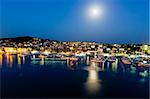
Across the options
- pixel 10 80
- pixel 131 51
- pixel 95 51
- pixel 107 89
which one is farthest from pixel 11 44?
pixel 107 89

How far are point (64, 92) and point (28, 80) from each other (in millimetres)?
2522

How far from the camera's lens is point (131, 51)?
29.6 m

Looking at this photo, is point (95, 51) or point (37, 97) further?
point (95, 51)

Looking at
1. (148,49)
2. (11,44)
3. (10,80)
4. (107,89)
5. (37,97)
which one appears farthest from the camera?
(11,44)

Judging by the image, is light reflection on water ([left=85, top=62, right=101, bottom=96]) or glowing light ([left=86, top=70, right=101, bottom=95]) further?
glowing light ([left=86, top=70, right=101, bottom=95])

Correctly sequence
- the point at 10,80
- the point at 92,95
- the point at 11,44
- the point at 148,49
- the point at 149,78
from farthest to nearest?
1. the point at 11,44
2. the point at 148,49
3. the point at 149,78
4. the point at 10,80
5. the point at 92,95

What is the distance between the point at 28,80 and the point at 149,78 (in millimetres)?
4663

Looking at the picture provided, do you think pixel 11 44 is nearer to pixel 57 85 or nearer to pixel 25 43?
pixel 25 43

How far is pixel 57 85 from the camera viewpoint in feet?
33.7

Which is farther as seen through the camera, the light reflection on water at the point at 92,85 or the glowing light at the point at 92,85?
the glowing light at the point at 92,85

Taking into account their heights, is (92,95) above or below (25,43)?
below

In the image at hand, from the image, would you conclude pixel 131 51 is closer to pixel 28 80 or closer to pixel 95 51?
pixel 95 51

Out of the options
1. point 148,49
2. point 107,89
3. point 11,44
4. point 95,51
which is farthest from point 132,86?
point 11,44

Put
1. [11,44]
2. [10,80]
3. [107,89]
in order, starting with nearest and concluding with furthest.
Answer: [107,89] → [10,80] → [11,44]
